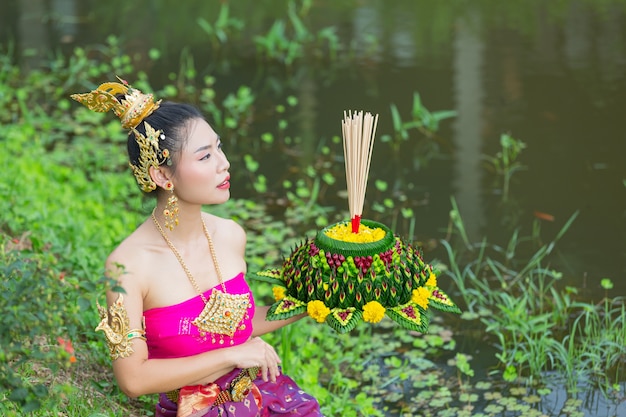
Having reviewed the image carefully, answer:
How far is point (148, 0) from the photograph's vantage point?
874cm

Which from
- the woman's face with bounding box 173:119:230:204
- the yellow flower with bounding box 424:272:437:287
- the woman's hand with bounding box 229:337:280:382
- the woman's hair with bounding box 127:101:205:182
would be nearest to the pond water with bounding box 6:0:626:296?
the yellow flower with bounding box 424:272:437:287

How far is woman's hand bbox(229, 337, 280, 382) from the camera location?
2.80 metres

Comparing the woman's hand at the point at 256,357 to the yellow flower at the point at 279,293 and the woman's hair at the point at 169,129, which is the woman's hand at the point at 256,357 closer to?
the yellow flower at the point at 279,293

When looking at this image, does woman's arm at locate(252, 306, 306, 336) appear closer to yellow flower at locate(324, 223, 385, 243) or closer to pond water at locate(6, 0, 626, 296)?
yellow flower at locate(324, 223, 385, 243)

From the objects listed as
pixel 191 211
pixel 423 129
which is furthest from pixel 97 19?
pixel 191 211

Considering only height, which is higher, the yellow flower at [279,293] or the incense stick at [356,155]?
the incense stick at [356,155]

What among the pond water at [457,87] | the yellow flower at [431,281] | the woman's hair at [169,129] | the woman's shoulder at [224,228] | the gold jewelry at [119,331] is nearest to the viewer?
the gold jewelry at [119,331]

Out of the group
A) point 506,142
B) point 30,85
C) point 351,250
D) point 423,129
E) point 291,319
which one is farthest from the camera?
point 30,85

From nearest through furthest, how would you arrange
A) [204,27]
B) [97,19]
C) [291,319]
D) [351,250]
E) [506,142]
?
[351,250]
[291,319]
[506,142]
[204,27]
[97,19]

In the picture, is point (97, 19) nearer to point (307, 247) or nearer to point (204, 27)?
point (204, 27)

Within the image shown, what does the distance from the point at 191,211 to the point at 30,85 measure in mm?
4471

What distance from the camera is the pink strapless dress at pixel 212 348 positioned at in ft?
9.26

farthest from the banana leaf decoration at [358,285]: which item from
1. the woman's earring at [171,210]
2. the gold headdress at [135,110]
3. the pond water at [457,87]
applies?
the pond water at [457,87]

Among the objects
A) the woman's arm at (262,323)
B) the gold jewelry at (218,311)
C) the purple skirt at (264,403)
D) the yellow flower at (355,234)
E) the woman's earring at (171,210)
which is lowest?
the purple skirt at (264,403)
